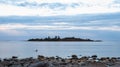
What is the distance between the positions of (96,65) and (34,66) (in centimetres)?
1017

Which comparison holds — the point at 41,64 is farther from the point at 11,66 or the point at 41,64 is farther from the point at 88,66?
the point at 11,66

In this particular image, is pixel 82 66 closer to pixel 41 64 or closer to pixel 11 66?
pixel 11 66

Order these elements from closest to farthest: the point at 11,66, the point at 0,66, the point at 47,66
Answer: the point at 47,66 < the point at 0,66 < the point at 11,66

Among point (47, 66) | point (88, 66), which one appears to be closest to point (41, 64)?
point (47, 66)

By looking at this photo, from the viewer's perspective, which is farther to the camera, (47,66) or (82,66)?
(82,66)

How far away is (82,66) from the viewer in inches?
967

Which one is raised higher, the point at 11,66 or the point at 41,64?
the point at 41,64

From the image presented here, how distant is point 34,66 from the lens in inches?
548

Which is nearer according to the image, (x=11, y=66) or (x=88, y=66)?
(x=88, y=66)

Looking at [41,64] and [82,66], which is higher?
[41,64]

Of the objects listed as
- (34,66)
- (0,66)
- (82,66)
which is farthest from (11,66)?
(34,66)

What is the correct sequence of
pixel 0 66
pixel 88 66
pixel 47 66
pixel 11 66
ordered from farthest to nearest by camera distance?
pixel 11 66, pixel 0 66, pixel 88 66, pixel 47 66

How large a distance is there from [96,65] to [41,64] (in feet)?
33.2

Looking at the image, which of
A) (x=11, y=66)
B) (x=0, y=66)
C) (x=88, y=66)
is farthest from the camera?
(x=11, y=66)
